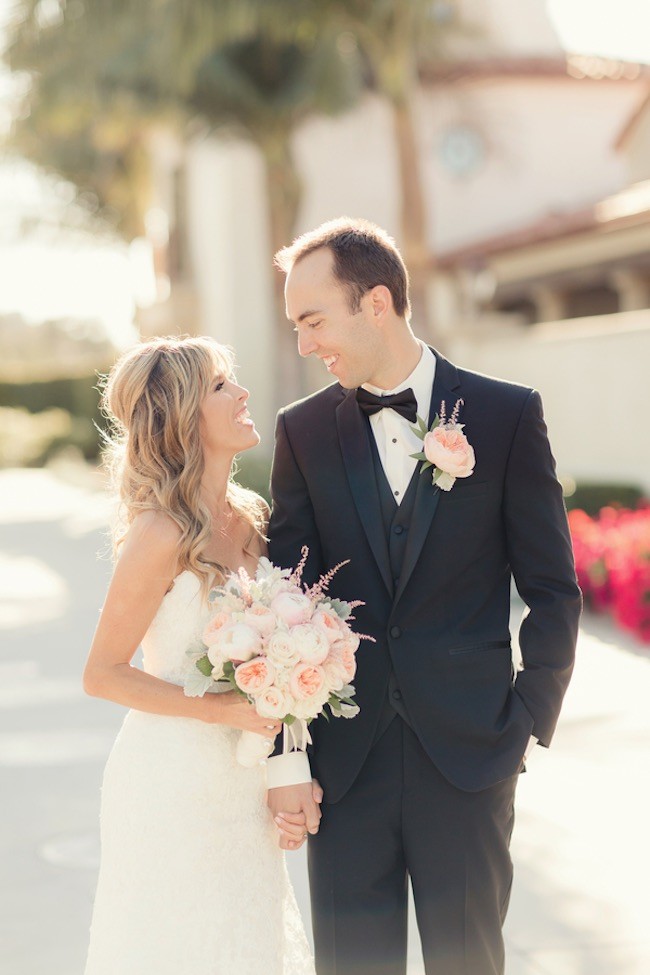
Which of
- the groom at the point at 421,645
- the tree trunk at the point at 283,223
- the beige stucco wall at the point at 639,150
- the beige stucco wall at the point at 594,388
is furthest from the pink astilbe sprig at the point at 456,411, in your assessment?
the beige stucco wall at the point at 639,150

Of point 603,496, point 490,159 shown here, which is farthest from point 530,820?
point 490,159

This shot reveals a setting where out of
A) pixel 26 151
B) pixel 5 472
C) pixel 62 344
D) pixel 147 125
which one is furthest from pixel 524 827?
pixel 62 344

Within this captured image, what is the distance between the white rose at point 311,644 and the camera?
2.77 meters

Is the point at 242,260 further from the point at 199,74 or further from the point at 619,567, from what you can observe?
the point at 619,567

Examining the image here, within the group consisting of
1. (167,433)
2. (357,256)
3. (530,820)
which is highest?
(357,256)

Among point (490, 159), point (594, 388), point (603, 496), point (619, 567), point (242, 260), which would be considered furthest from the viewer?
point (490, 159)

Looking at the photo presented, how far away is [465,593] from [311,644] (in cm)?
46

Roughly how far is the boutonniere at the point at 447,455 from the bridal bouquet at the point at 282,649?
333mm

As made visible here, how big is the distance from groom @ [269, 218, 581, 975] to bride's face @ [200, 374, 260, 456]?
0.31 metres

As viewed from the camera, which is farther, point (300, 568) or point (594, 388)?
point (594, 388)

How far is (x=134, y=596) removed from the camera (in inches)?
122

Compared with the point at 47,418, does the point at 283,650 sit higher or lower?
higher

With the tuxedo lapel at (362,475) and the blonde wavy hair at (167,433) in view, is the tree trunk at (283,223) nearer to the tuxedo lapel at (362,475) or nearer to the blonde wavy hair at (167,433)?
the blonde wavy hair at (167,433)

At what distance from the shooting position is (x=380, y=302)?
3.04m
